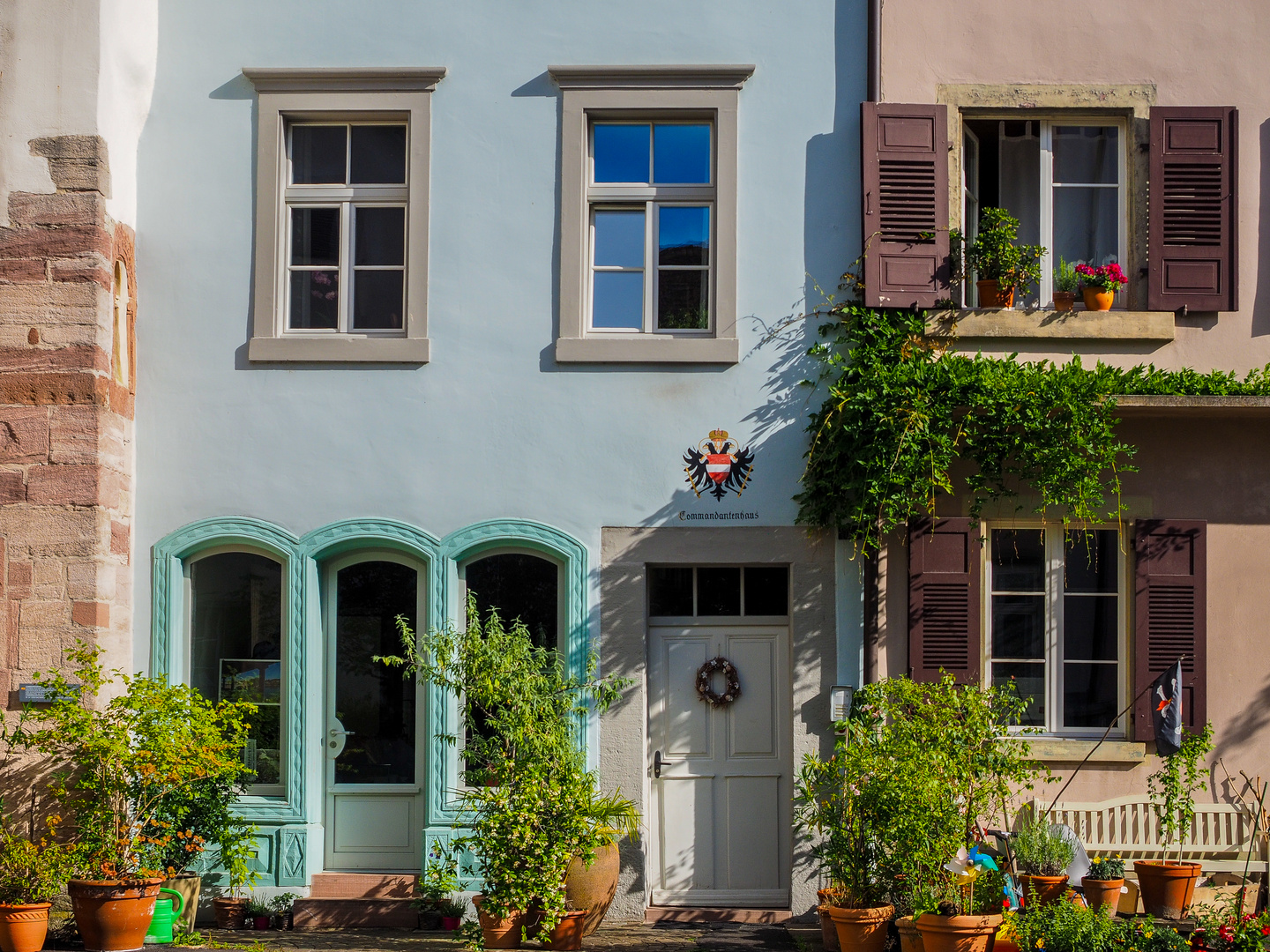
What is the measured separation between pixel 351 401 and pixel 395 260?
101 centimetres

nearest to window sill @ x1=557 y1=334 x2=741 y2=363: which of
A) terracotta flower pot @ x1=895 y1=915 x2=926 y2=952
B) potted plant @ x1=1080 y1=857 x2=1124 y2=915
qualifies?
terracotta flower pot @ x1=895 y1=915 x2=926 y2=952

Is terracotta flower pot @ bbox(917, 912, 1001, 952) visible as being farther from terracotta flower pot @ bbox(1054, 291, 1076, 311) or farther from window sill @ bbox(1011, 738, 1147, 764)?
terracotta flower pot @ bbox(1054, 291, 1076, 311)

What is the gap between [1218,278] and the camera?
8.40 m

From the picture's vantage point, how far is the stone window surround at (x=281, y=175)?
8.59m

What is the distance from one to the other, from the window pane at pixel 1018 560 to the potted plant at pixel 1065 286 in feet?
4.79

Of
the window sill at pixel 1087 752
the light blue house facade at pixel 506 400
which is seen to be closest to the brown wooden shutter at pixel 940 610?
the light blue house facade at pixel 506 400

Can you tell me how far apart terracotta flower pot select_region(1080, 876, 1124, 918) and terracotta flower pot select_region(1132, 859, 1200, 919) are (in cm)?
22

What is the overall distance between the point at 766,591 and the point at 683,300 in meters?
2.01

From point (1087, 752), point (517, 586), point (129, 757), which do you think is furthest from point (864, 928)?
point (129, 757)

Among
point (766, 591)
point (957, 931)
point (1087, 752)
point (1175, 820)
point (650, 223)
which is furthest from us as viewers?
point (650, 223)

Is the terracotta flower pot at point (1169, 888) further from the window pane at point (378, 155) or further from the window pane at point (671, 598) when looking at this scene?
the window pane at point (378, 155)

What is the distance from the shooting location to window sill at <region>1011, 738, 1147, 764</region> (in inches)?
324

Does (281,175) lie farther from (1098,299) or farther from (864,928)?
(864,928)

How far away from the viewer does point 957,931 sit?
6.99m
